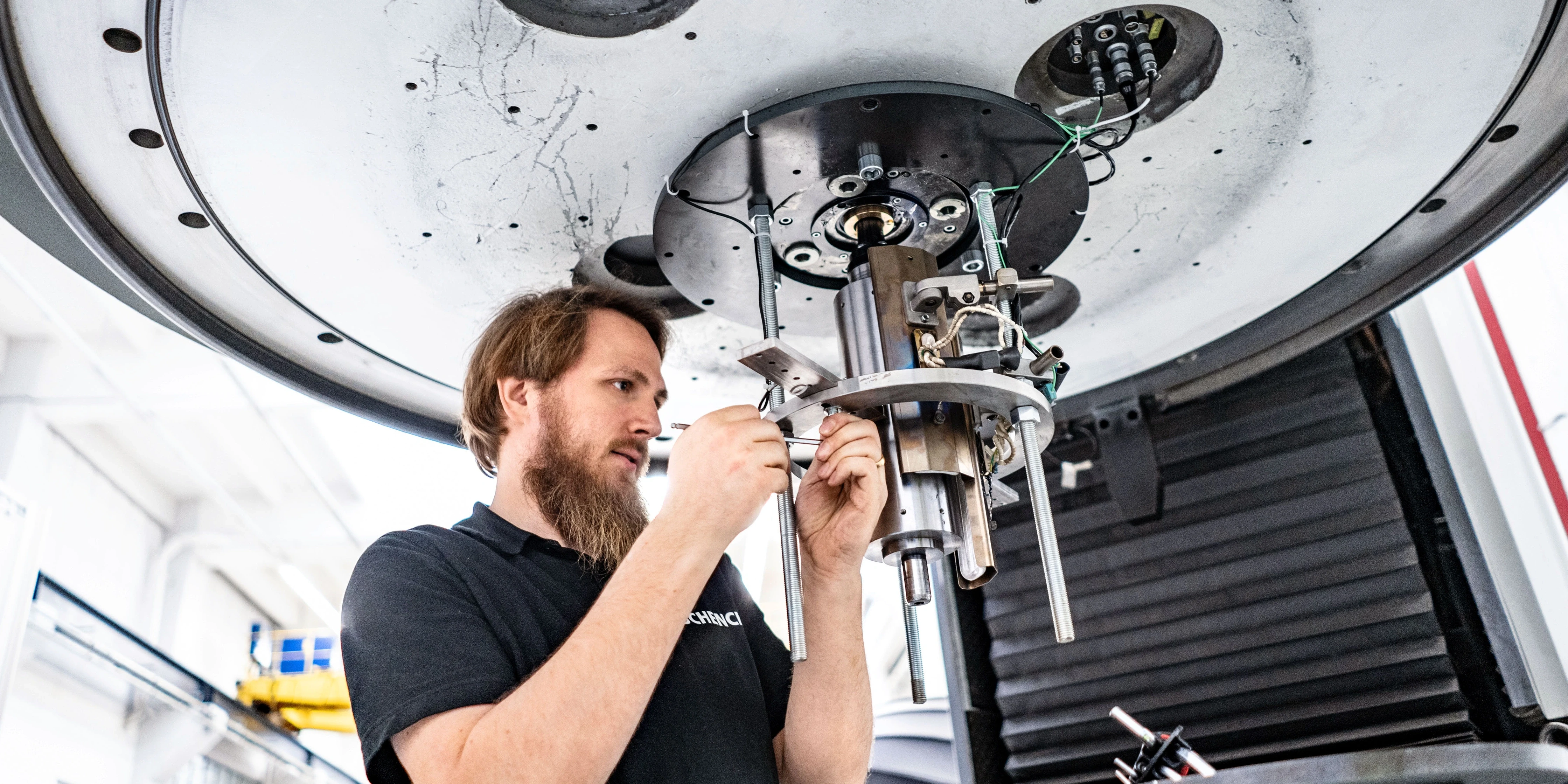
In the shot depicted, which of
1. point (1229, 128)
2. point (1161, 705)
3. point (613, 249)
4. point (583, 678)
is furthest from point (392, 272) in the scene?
point (1161, 705)

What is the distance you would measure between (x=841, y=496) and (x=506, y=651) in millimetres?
471

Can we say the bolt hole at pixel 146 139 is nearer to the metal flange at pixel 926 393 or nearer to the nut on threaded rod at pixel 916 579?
the metal flange at pixel 926 393

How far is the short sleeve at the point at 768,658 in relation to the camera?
1766 millimetres

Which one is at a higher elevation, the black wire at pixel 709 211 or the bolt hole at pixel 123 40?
the bolt hole at pixel 123 40

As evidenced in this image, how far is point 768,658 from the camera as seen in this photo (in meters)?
1.79

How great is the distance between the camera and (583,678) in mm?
1200

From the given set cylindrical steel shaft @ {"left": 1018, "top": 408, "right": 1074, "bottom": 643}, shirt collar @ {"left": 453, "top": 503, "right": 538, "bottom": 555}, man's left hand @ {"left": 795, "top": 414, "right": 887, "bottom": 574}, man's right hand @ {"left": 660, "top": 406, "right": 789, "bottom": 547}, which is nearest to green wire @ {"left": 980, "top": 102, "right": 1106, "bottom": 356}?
cylindrical steel shaft @ {"left": 1018, "top": 408, "right": 1074, "bottom": 643}

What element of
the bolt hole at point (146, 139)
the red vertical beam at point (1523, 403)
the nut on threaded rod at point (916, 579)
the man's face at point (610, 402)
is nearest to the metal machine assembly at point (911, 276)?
the nut on threaded rod at point (916, 579)

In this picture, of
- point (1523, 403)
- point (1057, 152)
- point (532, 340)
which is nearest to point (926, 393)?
point (1057, 152)

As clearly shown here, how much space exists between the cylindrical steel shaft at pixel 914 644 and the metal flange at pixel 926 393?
9.2 inches

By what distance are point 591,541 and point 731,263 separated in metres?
0.45

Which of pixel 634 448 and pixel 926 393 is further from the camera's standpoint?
pixel 634 448

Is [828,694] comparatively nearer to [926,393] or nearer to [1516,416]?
[926,393]

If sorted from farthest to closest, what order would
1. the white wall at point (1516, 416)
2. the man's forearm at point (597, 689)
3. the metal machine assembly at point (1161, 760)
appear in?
the white wall at point (1516, 416), the metal machine assembly at point (1161, 760), the man's forearm at point (597, 689)
